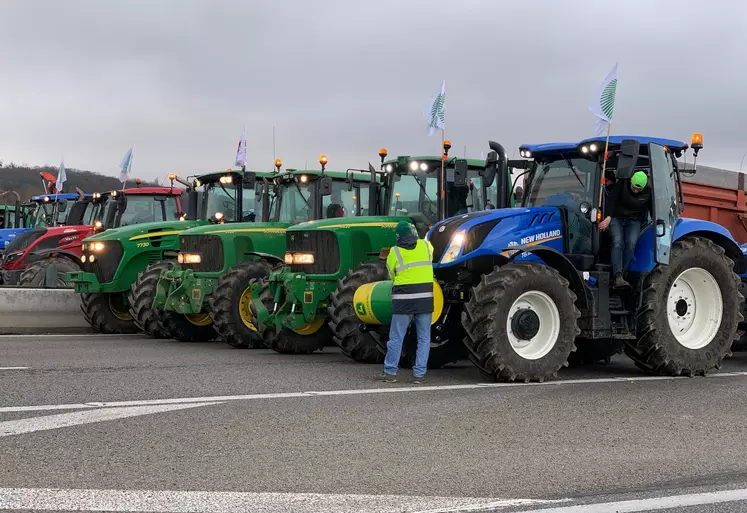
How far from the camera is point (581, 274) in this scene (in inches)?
432

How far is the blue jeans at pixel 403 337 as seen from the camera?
34.4 feet

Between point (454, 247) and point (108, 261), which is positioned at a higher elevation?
point (454, 247)

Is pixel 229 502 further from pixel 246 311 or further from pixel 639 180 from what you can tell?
pixel 246 311

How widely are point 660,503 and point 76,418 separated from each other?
436 centimetres

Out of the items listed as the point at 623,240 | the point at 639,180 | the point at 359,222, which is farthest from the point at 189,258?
the point at 639,180

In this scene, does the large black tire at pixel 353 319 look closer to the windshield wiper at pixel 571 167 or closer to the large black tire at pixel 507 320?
the large black tire at pixel 507 320

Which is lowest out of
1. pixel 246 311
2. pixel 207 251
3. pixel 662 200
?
pixel 246 311

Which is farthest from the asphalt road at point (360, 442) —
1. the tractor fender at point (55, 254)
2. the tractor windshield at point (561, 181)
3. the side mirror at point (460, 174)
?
the tractor fender at point (55, 254)

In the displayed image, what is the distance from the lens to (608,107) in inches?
456

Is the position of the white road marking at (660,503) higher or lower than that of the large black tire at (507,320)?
lower

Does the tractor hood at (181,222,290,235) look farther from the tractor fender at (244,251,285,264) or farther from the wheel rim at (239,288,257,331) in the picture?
the wheel rim at (239,288,257,331)

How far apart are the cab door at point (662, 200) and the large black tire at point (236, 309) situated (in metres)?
5.98

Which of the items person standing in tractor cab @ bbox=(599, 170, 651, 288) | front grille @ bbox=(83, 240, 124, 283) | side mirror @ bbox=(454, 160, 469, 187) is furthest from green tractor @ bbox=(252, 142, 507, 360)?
front grille @ bbox=(83, 240, 124, 283)

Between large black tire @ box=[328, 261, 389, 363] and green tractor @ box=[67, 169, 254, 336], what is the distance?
524 centimetres
